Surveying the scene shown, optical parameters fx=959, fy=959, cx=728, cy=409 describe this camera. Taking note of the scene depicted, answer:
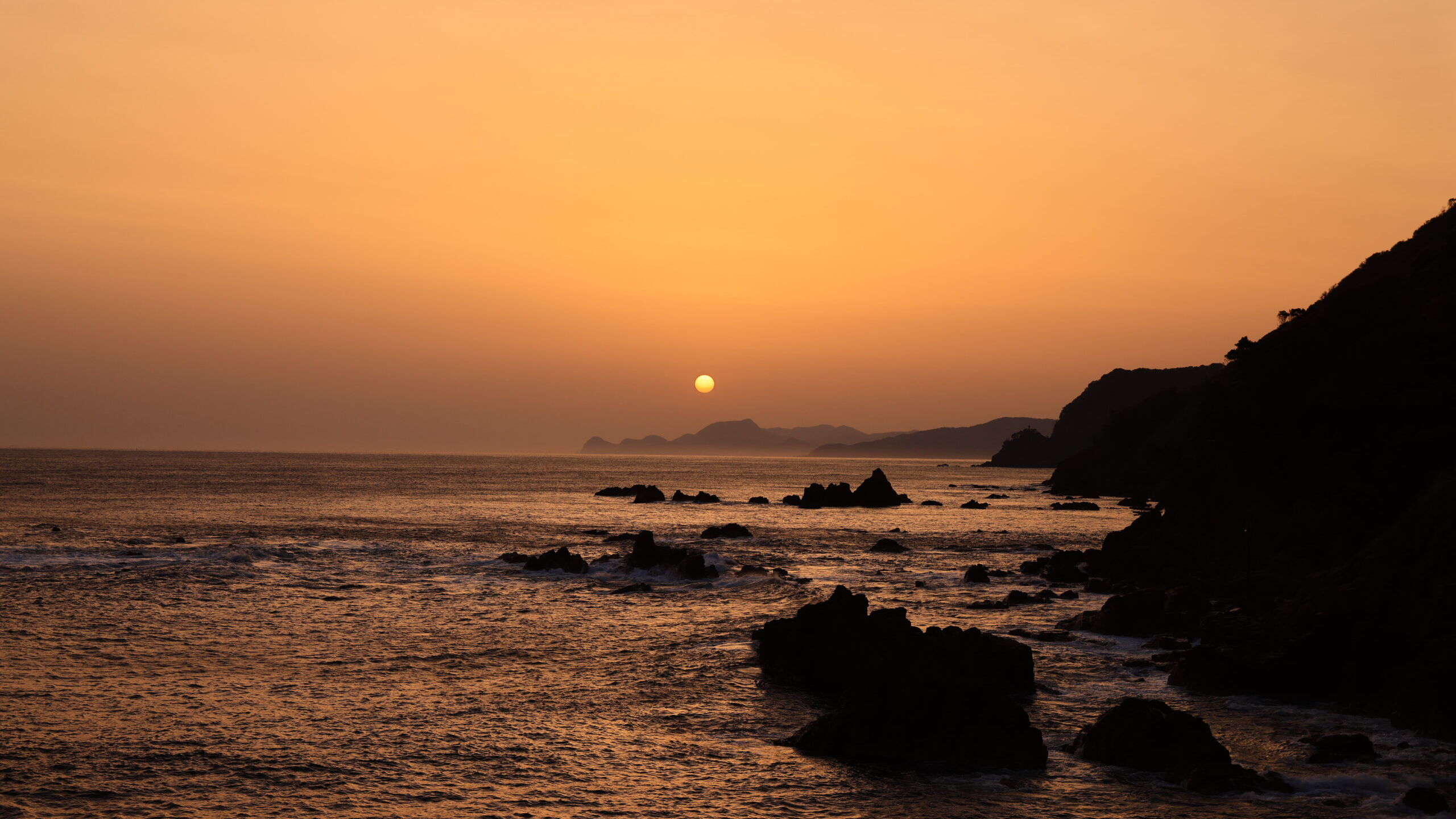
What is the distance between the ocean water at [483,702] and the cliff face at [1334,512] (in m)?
1.74

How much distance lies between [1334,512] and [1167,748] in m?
29.8

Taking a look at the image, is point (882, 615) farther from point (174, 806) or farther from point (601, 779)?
point (174, 806)

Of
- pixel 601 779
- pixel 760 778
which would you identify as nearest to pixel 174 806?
pixel 601 779

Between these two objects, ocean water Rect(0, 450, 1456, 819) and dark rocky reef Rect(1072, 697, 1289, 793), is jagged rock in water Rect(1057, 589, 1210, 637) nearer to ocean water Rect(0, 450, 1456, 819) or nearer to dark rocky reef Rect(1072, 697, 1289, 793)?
ocean water Rect(0, 450, 1456, 819)

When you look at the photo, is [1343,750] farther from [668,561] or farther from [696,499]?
[696,499]

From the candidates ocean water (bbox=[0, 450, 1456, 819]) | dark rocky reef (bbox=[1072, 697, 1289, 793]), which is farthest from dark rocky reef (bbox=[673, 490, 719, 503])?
dark rocky reef (bbox=[1072, 697, 1289, 793])

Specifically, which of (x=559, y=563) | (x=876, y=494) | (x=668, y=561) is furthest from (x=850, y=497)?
(x=559, y=563)

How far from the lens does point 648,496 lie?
132375 millimetres

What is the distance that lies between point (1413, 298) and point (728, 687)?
40695 mm

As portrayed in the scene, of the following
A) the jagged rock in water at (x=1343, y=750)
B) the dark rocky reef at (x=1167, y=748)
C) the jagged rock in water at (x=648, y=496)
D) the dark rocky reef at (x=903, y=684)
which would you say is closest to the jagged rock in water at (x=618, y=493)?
the jagged rock in water at (x=648, y=496)

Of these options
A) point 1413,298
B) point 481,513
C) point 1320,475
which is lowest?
point 481,513

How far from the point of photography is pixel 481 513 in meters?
102

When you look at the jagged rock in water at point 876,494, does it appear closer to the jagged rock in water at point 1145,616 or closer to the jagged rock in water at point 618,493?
the jagged rock in water at point 618,493

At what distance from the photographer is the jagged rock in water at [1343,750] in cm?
1959
